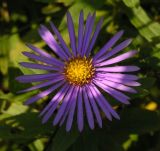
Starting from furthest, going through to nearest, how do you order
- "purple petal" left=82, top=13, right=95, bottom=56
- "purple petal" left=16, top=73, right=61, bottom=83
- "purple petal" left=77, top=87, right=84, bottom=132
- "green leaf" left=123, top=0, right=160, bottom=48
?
"green leaf" left=123, top=0, right=160, bottom=48 < "purple petal" left=82, top=13, right=95, bottom=56 < "purple petal" left=16, top=73, right=61, bottom=83 < "purple petal" left=77, top=87, right=84, bottom=132

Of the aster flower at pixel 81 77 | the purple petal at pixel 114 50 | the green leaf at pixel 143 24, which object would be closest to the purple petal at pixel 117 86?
the aster flower at pixel 81 77

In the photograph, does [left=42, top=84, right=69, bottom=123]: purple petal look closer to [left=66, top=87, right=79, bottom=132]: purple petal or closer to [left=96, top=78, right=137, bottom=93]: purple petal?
[left=66, top=87, right=79, bottom=132]: purple petal

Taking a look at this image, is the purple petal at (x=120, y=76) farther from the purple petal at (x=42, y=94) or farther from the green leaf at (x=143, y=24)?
the green leaf at (x=143, y=24)

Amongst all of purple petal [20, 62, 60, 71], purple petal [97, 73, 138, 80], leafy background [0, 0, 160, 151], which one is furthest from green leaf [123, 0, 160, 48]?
purple petal [20, 62, 60, 71]

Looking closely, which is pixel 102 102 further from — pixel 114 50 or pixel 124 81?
pixel 114 50

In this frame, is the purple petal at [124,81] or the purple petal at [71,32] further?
the purple petal at [71,32]

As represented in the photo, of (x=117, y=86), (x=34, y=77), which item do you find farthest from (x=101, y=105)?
(x=34, y=77)

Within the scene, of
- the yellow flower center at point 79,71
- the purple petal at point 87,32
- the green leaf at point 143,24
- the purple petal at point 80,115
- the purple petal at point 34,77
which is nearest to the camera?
the purple petal at point 80,115
